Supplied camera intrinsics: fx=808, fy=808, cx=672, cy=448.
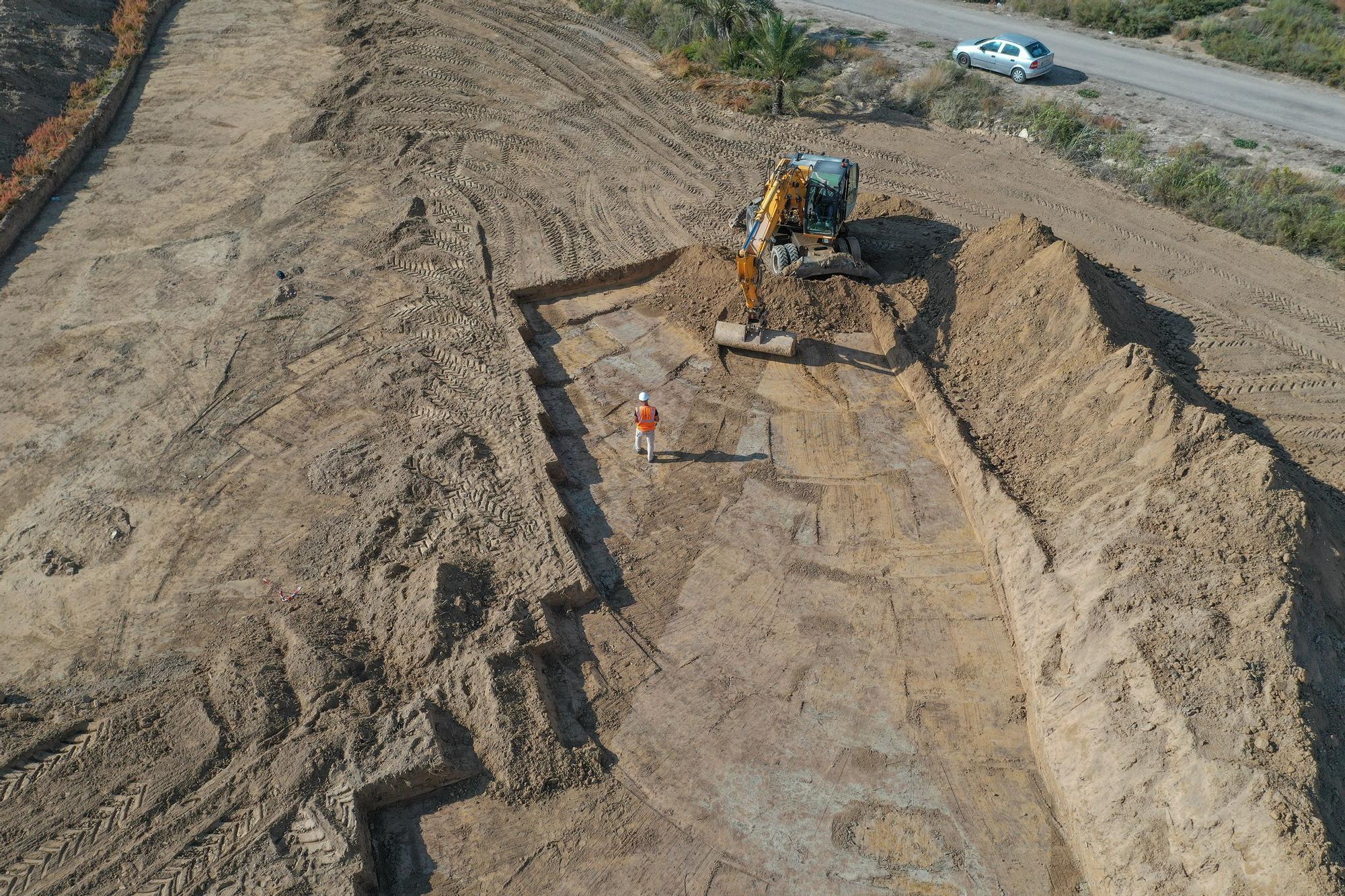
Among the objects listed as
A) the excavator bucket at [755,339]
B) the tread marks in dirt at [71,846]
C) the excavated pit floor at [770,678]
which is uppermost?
the excavator bucket at [755,339]

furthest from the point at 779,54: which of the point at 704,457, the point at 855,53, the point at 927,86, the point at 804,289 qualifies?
the point at 704,457

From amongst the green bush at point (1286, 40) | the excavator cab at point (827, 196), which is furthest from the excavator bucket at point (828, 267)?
the green bush at point (1286, 40)

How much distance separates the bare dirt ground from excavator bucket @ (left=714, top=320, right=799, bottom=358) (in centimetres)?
50

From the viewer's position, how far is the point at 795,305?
13547 mm

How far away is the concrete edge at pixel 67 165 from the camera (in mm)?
15773

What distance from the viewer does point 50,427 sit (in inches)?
464

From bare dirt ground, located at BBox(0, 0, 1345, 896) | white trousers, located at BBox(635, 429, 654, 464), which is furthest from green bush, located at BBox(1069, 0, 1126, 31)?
white trousers, located at BBox(635, 429, 654, 464)

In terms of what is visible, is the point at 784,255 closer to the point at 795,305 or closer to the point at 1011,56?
the point at 795,305

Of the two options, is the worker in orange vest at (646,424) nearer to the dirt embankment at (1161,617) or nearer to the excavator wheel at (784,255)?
the excavator wheel at (784,255)

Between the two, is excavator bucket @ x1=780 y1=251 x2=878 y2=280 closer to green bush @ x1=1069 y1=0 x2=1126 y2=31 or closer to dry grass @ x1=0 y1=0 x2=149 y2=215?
dry grass @ x1=0 y1=0 x2=149 y2=215

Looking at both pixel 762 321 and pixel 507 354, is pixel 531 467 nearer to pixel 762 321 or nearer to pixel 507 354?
pixel 507 354

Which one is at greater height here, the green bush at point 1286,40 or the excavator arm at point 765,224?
the green bush at point 1286,40

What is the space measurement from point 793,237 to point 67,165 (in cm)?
1605

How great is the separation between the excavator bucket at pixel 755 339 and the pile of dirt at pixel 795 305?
31cm
